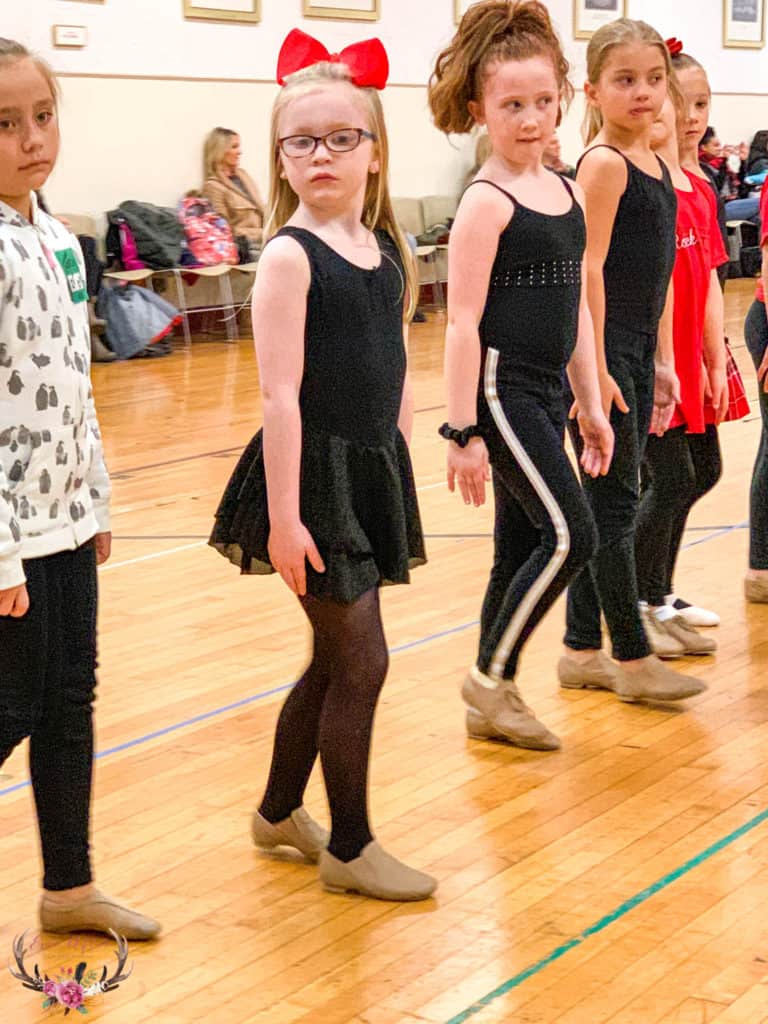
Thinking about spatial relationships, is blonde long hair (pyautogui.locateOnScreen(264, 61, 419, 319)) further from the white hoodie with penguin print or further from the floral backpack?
the floral backpack

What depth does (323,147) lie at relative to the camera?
2529mm

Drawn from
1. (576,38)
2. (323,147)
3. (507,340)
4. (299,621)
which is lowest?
(299,621)

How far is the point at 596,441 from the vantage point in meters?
3.35

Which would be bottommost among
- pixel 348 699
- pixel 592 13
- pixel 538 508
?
pixel 348 699

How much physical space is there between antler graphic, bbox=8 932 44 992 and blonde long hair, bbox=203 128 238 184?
9538mm

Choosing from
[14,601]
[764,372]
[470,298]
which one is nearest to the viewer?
[14,601]

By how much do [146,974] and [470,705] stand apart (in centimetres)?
119

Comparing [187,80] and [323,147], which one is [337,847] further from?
[187,80]

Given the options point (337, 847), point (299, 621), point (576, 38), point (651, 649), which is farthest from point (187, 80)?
point (337, 847)

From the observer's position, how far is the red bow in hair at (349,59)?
2.60 m

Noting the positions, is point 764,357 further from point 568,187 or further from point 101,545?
point 101,545

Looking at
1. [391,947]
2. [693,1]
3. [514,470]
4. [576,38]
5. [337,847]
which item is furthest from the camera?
[693,1]

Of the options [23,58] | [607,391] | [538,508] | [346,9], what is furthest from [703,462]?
[346,9]

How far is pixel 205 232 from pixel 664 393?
7.88m
